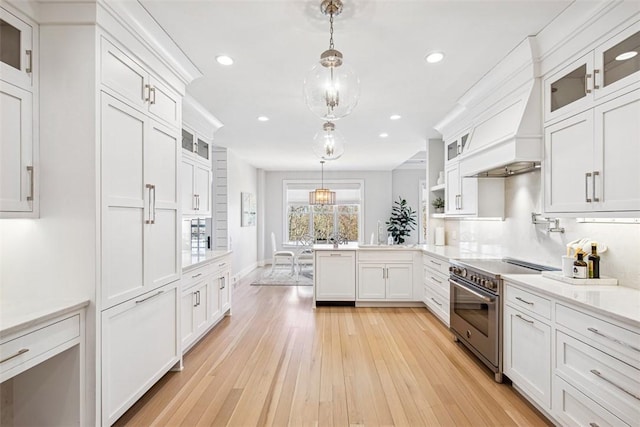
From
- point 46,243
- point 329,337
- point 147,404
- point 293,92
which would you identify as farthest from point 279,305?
point 46,243

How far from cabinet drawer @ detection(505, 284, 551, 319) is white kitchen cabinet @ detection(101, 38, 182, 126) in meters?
3.05

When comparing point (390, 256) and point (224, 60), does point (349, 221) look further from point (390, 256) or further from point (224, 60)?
point (224, 60)

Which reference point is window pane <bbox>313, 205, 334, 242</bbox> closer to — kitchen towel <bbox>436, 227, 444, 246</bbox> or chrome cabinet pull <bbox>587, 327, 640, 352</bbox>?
kitchen towel <bbox>436, 227, 444, 246</bbox>

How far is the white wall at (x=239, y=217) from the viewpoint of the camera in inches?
259

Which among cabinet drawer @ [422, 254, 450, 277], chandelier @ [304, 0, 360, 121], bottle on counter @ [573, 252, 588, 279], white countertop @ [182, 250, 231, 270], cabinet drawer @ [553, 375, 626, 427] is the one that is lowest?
cabinet drawer @ [553, 375, 626, 427]

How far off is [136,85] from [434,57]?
233 centimetres

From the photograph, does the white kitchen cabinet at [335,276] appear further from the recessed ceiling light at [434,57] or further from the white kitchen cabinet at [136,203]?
the recessed ceiling light at [434,57]

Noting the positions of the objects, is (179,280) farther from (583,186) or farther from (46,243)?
(583,186)

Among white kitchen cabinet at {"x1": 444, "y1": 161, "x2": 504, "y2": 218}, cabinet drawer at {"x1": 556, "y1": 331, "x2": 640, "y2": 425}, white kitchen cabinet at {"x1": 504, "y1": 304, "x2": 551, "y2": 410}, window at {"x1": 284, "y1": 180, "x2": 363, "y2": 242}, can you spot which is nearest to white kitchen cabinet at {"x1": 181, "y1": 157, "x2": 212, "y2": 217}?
white kitchen cabinet at {"x1": 444, "y1": 161, "x2": 504, "y2": 218}

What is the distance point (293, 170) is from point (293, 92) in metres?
Result: 5.76

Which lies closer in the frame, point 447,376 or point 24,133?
point 24,133

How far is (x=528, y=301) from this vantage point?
2.29 meters

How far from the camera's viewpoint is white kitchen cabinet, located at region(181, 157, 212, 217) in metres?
3.83

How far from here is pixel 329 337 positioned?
3.64 metres
